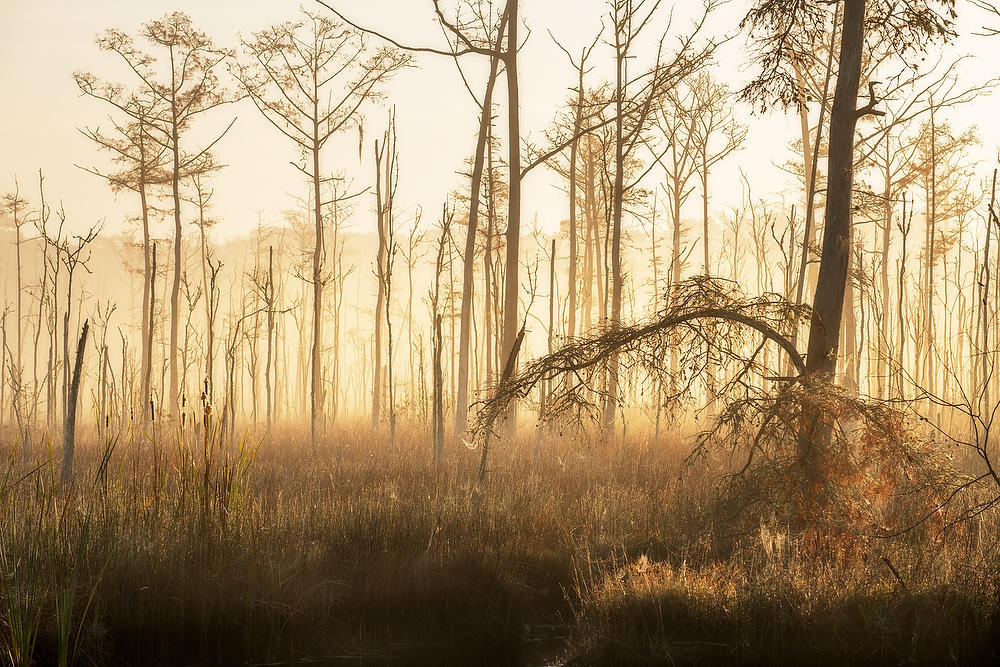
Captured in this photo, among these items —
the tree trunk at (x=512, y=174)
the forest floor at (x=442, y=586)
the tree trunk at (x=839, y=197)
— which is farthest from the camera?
the tree trunk at (x=512, y=174)

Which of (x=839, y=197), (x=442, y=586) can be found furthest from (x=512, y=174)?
(x=442, y=586)

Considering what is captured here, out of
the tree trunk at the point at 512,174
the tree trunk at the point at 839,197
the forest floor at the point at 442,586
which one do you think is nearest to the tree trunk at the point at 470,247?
the tree trunk at the point at 512,174

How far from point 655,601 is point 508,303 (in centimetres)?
898

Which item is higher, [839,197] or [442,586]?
[839,197]

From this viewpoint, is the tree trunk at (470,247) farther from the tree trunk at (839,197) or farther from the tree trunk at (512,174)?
the tree trunk at (839,197)

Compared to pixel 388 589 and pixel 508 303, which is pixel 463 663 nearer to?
pixel 388 589

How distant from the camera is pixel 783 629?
5344 millimetres

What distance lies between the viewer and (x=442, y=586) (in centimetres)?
654

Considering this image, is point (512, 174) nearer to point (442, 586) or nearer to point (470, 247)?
point (470, 247)

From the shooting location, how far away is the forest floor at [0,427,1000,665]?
Result: 5.27 metres

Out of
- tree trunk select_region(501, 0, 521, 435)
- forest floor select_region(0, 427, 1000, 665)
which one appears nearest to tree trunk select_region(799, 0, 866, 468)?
forest floor select_region(0, 427, 1000, 665)

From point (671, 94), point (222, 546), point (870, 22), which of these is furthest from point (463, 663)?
point (671, 94)

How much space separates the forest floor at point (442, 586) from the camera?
527cm

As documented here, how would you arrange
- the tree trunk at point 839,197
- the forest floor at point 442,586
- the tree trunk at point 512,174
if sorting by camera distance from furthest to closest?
1. the tree trunk at point 512,174
2. the tree trunk at point 839,197
3. the forest floor at point 442,586
